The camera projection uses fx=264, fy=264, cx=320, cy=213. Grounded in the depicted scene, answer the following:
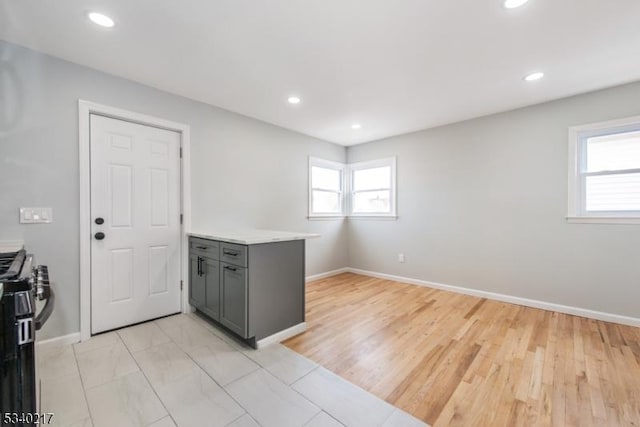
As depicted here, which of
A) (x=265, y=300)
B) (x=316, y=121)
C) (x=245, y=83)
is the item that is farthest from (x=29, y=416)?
(x=316, y=121)

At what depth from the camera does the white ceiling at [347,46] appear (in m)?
1.74

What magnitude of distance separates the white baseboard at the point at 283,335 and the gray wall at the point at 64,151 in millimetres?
1577

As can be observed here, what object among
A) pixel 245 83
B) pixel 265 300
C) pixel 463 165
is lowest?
pixel 265 300

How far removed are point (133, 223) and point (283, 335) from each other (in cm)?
189

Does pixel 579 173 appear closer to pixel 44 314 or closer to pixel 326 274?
pixel 326 274

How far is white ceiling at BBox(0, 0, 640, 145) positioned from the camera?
5.70ft

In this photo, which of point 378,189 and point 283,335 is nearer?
point 283,335

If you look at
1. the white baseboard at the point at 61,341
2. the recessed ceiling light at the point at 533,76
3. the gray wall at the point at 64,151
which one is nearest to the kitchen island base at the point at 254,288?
the gray wall at the point at 64,151

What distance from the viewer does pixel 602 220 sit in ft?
9.36

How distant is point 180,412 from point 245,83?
276cm

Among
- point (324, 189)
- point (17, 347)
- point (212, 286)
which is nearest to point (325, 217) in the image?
point (324, 189)

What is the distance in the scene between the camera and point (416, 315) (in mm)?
3010

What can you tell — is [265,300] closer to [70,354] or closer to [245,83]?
[70,354]

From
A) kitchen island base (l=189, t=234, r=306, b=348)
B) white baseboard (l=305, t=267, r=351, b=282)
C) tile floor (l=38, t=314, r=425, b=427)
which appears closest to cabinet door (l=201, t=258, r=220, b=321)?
kitchen island base (l=189, t=234, r=306, b=348)
